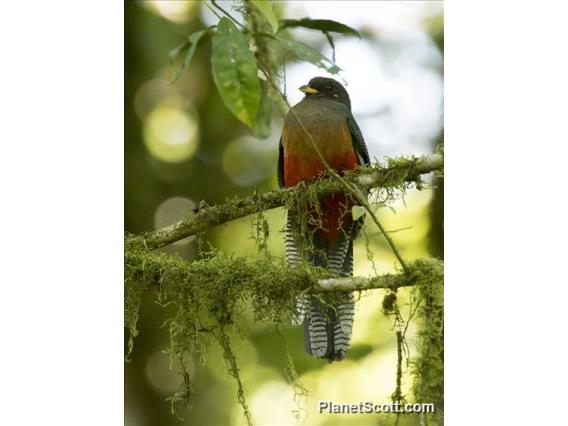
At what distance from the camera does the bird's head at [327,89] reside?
4.83 m

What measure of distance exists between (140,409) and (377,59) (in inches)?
88.4

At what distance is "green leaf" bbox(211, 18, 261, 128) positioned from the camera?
10.3ft

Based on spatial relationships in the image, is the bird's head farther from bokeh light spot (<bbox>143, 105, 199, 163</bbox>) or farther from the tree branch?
the tree branch

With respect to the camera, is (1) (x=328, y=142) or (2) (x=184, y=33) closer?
(2) (x=184, y=33)

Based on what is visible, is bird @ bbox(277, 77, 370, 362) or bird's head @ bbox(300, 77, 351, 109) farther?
bird's head @ bbox(300, 77, 351, 109)

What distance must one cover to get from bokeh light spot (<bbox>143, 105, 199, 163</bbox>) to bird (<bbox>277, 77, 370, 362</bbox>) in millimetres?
548

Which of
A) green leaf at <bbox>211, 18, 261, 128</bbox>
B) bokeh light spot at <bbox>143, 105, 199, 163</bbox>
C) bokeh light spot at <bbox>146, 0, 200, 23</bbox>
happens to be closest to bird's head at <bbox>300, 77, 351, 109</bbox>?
bokeh light spot at <bbox>143, 105, 199, 163</bbox>

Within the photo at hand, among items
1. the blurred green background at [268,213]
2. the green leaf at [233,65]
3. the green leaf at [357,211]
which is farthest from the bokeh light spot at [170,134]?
the green leaf at [233,65]

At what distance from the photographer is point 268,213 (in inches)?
182

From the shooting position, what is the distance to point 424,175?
13.9ft

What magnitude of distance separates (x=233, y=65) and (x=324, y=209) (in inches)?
66.7

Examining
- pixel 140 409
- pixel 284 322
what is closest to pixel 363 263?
pixel 284 322

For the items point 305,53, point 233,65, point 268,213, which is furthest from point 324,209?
point 233,65
